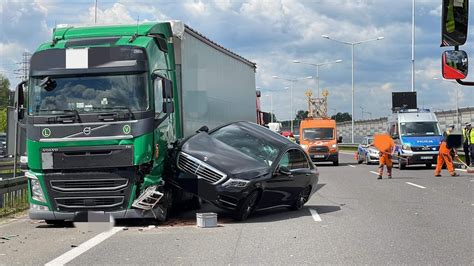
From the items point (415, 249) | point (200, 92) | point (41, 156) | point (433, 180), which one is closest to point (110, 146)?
point (41, 156)

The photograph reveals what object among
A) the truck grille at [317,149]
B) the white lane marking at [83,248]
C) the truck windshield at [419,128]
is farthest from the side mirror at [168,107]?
the truck grille at [317,149]

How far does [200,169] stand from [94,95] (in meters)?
2.25

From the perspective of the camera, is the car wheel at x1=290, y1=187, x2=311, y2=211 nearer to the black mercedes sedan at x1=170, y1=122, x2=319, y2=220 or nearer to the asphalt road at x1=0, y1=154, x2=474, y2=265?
the black mercedes sedan at x1=170, y1=122, x2=319, y2=220

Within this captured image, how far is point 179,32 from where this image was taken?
12.0 m

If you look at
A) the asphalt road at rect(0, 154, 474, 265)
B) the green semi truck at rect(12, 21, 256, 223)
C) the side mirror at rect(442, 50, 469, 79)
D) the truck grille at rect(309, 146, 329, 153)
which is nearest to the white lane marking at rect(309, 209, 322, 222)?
the asphalt road at rect(0, 154, 474, 265)

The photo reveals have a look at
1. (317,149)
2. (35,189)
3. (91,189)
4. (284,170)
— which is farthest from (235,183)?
(317,149)

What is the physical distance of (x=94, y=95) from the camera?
10.4 metres

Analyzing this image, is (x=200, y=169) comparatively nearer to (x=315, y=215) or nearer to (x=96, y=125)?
(x=96, y=125)

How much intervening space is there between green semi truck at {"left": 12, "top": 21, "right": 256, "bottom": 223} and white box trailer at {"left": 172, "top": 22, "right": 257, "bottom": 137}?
1.27 metres

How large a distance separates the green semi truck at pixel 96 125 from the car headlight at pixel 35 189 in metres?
0.02

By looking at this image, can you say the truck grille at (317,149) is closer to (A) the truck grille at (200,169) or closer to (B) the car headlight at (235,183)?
(A) the truck grille at (200,169)

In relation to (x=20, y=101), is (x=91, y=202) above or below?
below

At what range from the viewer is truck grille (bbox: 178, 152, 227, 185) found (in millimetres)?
10938

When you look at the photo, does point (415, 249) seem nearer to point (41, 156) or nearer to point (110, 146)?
point (110, 146)
